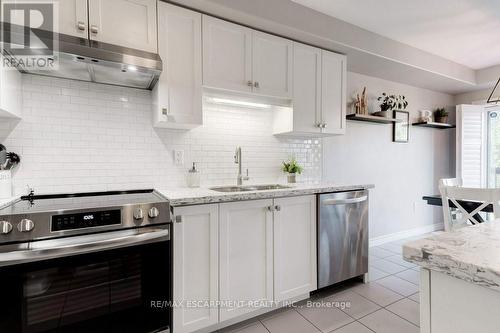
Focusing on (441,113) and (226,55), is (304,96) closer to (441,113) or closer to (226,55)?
(226,55)

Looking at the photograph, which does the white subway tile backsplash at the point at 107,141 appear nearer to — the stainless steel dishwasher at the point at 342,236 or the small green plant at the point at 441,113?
the stainless steel dishwasher at the point at 342,236

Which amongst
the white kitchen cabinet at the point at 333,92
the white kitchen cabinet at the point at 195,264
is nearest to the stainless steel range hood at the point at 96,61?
the white kitchen cabinet at the point at 195,264

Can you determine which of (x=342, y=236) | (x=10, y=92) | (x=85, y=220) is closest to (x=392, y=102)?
(x=342, y=236)

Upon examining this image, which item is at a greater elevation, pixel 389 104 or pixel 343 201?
pixel 389 104

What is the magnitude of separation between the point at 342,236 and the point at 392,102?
7.19 ft

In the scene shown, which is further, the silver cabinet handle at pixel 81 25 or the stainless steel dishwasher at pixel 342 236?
the stainless steel dishwasher at pixel 342 236

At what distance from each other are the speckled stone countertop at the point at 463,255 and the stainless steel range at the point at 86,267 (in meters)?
1.30

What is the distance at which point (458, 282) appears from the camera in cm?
61

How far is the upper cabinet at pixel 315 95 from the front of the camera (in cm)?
246

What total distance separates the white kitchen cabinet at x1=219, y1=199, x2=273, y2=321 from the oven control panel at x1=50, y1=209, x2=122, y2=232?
2.11 ft

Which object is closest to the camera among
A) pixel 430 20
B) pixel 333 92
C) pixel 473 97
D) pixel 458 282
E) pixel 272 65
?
pixel 458 282

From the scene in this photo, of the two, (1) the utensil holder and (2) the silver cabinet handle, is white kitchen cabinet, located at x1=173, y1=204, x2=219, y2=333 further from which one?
(2) the silver cabinet handle

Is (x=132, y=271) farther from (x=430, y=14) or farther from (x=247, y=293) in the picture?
(x=430, y=14)

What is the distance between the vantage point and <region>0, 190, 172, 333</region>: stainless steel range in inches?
48.6
